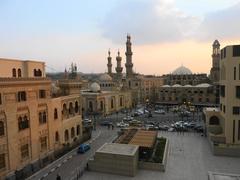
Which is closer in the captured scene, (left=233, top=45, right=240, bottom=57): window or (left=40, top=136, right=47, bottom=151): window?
(left=40, top=136, right=47, bottom=151): window

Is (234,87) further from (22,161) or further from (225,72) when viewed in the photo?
(22,161)

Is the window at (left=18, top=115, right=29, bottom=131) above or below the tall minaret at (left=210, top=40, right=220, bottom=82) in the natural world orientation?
below

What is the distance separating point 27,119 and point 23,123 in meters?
0.68

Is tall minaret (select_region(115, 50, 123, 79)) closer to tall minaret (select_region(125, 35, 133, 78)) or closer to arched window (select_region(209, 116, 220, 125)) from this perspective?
tall minaret (select_region(125, 35, 133, 78))

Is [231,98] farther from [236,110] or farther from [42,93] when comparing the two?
[42,93]

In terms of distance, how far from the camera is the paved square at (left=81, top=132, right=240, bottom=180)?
22266 millimetres

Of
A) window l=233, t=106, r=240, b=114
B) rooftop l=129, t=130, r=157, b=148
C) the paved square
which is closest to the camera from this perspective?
the paved square

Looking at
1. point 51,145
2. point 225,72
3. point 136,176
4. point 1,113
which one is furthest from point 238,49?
point 1,113

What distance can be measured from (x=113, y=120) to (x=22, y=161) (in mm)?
30169

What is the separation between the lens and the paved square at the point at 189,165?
2227 cm

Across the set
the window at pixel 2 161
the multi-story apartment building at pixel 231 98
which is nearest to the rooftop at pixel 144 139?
the multi-story apartment building at pixel 231 98

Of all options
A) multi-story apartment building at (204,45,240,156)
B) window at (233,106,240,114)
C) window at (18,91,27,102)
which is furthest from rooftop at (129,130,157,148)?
window at (18,91,27,102)

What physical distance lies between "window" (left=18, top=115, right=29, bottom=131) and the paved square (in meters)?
7.40

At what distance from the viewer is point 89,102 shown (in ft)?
189
